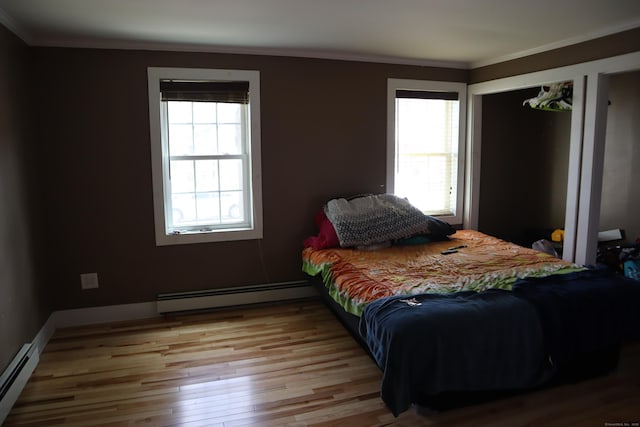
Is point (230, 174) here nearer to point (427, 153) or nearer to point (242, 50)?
point (242, 50)

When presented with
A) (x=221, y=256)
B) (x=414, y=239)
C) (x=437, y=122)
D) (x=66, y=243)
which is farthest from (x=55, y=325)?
(x=437, y=122)

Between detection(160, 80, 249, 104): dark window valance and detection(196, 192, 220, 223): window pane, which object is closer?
detection(160, 80, 249, 104): dark window valance

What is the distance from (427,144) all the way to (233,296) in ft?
7.89

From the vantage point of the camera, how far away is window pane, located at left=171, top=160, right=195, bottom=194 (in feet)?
12.5

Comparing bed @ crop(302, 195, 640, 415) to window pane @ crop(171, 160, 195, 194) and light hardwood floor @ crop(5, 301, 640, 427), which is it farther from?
window pane @ crop(171, 160, 195, 194)

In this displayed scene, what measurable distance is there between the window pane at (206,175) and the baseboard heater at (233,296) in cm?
90

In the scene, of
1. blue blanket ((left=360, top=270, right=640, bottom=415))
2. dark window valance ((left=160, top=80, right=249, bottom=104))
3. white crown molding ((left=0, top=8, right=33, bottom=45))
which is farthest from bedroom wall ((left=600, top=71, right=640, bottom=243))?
white crown molding ((left=0, top=8, right=33, bottom=45))

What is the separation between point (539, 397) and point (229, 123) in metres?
3.04

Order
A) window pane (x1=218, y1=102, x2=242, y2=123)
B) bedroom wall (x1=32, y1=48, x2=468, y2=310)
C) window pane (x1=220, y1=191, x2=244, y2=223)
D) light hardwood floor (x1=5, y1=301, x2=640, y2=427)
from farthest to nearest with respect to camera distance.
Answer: window pane (x1=220, y1=191, x2=244, y2=223) < window pane (x1=218, y1=102, x2=242, y2=123) < bedroom wall (x1=32, y1=48, x2=468, y2=310) < light hardwood floor (x1=5, y1=301, x2=640, y2=427)

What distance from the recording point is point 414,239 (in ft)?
12.9

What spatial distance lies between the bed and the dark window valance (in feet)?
5.27

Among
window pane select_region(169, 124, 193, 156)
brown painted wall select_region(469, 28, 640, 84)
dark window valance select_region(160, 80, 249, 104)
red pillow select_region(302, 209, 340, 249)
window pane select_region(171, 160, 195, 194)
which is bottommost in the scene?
red pillow select_region(302, 209, 340, 249)

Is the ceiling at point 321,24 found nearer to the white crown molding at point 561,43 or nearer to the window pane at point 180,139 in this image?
the white crown molding at point 561,43

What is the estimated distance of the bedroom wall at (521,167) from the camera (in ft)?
15.6
